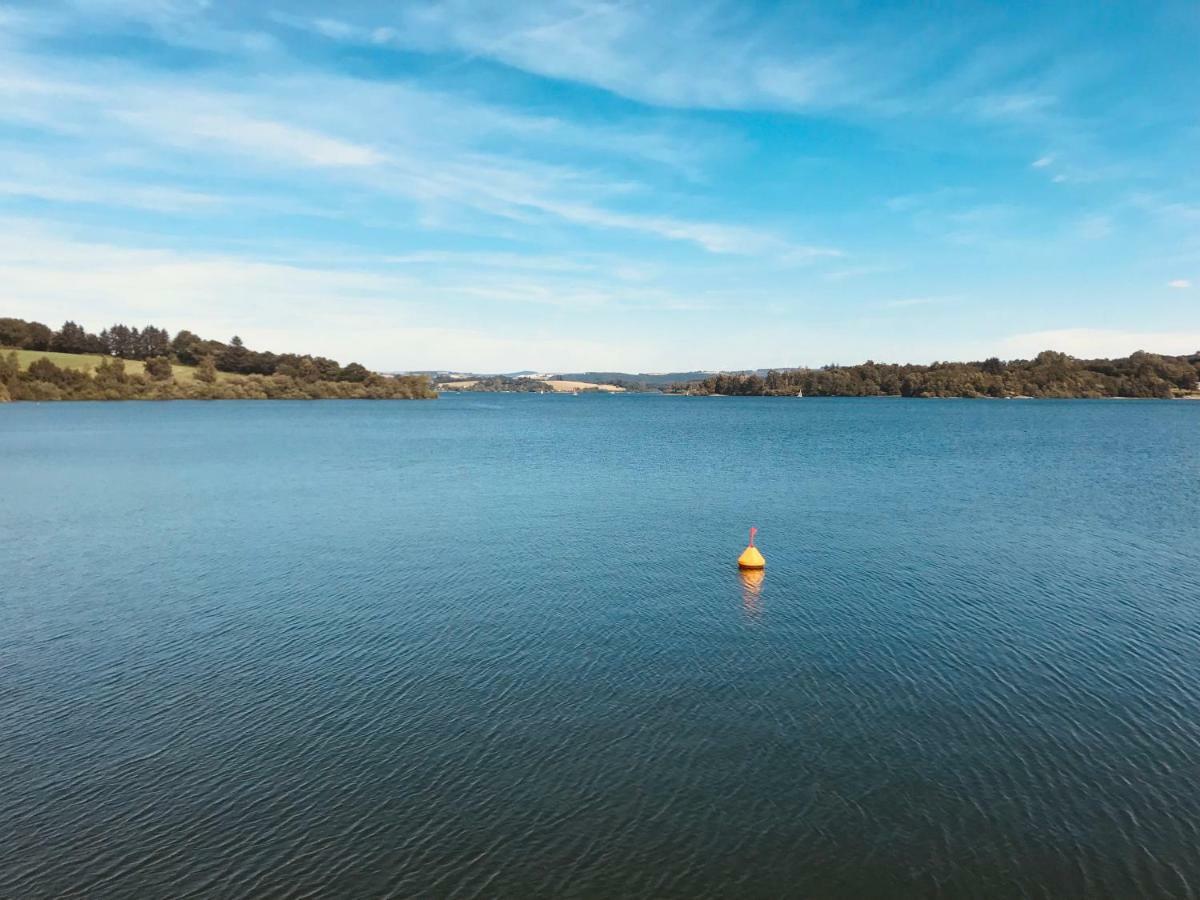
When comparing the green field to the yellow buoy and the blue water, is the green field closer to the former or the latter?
the blue water

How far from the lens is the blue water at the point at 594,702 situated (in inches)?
494

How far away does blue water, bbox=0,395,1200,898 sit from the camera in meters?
12.6

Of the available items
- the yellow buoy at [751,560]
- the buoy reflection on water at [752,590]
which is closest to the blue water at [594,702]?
the buoy reflection on water at [752,590]

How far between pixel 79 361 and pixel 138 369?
1124 centimetres

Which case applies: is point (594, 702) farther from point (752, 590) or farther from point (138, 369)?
point (138, 369)

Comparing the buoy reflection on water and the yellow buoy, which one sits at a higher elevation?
the yellow buoy

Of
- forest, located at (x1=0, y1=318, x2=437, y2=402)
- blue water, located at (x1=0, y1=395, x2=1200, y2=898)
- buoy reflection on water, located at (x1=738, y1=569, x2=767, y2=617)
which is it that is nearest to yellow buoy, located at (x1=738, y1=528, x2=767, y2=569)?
buoy reflection on water, located at (x1=738, y1=569, x2=767, y2=617)

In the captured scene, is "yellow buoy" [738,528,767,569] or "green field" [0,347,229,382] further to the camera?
"green field" [0,347,229,382]

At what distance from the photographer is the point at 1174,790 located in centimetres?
1471

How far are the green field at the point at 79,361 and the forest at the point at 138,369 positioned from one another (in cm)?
39

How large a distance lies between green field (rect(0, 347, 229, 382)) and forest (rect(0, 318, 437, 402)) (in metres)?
0.39

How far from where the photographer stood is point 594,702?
18.4 meters

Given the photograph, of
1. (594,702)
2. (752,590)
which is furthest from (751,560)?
(594,702)

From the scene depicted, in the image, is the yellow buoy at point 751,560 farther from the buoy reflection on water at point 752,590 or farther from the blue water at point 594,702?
the blue water at point 594,702
